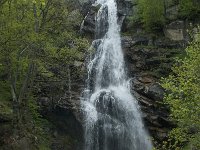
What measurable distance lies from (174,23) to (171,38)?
187 cm

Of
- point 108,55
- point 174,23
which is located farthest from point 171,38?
point 108,55

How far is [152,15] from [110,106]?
12.2 meters

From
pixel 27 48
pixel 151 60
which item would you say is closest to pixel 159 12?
pixel 151 60

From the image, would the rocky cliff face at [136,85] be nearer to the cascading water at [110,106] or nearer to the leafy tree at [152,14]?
the cascading water at [110,106]

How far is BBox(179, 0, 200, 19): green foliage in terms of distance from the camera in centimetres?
3997

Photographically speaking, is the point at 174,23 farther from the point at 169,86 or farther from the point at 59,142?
the point at 169,86

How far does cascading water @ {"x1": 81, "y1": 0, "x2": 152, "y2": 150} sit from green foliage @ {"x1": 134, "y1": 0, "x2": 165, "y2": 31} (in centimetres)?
350

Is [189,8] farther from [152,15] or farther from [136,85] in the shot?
[136,85]

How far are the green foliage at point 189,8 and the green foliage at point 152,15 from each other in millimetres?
2059

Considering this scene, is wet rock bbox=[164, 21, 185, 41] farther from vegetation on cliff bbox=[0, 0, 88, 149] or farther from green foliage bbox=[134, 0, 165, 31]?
vegetation on cliff bbox=[0, 0, 88, 149]

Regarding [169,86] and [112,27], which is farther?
[112,27]

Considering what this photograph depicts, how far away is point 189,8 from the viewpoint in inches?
1571

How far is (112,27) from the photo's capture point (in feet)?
140

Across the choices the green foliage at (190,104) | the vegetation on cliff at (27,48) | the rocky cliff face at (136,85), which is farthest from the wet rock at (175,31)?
the green foliage at (190,104)
